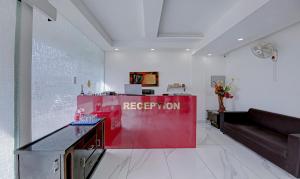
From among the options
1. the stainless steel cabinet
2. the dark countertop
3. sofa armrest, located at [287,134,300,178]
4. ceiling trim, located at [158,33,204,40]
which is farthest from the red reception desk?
ceiling trim, located at [158,33,204,40]

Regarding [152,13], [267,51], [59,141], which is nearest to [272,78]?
[267,51]

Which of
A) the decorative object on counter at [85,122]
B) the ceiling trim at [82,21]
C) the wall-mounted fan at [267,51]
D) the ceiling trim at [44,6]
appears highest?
the ceiling trim at [82,21]

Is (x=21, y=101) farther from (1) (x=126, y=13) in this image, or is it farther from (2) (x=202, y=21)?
(2) (x=202, y=21)

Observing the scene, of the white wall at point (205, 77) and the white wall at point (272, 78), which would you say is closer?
the white wall at point (272, 78)

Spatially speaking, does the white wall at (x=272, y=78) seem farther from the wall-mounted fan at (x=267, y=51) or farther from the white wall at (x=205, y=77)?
the white wall at (x=205, y=77)

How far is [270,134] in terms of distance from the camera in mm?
3330

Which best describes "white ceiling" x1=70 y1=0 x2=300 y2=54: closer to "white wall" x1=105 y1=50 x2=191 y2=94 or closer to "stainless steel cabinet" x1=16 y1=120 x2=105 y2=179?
"white wall" x1=105 y1=50 x2=191 y2=94

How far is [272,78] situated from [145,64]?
389 centimetres

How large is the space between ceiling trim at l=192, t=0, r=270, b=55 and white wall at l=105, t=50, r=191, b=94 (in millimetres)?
1628

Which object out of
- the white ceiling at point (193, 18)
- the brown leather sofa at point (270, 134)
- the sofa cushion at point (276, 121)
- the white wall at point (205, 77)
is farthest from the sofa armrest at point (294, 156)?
the white wall at point (205, 77)

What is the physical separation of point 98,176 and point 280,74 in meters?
4.30

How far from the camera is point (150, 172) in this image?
8.63ft

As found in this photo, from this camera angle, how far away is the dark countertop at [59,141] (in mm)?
1775

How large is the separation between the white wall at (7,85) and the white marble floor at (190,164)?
113cm
